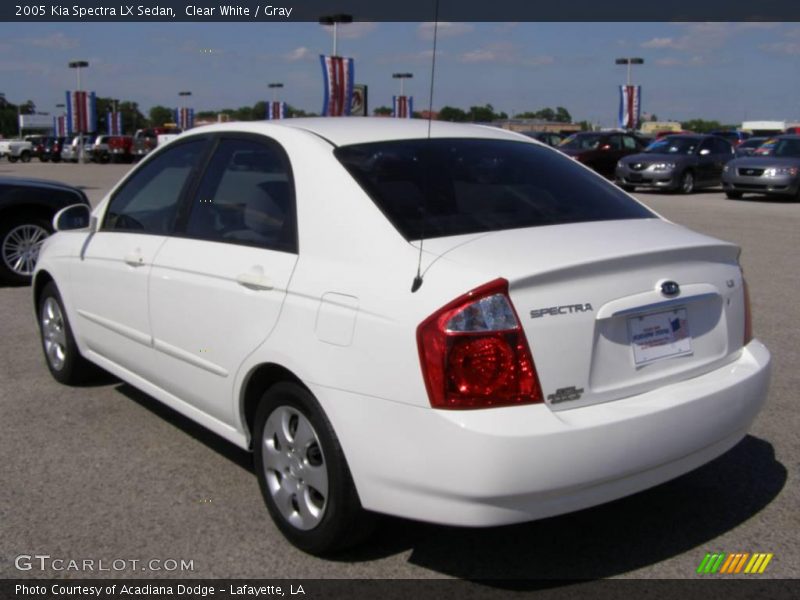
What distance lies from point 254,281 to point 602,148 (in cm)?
2508

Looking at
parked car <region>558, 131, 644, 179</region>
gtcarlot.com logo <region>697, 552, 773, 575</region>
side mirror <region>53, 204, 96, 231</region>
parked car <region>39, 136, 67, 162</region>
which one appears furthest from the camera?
parked car <region>39, 136, 67, 162</region>

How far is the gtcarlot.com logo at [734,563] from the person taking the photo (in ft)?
10.9

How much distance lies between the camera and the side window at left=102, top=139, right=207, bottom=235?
4.44 meters

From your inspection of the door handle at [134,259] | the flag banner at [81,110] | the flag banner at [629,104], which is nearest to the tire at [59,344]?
the door handle at [134,259]

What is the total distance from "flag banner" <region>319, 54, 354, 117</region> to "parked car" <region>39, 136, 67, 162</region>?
3921cm

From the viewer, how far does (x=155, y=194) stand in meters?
4.72

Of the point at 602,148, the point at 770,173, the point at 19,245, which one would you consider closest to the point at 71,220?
the point at 19,245

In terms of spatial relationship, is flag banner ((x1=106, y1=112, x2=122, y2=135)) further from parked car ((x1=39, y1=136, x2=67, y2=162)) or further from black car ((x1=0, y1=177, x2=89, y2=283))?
black car ((x1=0, y1=177, x2=89, y2=283))

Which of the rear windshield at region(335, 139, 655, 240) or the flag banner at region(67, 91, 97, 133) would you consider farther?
the flag banner at region(67, 91, 97, 133)

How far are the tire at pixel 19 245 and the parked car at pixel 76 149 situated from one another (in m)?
46.5

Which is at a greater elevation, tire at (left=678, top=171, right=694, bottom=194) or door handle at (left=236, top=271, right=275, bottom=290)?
tire at (left=678, top=171, right=694, bottom=194)

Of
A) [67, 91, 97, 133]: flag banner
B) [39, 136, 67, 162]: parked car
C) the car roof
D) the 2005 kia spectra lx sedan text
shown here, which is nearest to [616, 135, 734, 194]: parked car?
the car roof

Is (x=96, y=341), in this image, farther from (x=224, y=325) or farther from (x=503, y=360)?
(x=503, y=360)

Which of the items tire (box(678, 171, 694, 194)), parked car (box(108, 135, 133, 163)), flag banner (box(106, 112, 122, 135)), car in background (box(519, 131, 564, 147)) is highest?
flag banner (box(106, 112, 122, 135))
